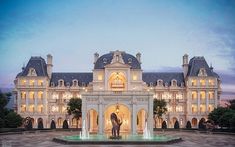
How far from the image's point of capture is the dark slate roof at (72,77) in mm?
100019

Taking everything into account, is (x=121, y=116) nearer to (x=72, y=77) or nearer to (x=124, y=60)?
(x=124, y=60)

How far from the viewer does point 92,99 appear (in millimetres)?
59688

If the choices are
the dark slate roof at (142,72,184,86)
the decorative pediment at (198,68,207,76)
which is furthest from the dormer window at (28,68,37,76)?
the decorative pediment at (198,68,207,76)

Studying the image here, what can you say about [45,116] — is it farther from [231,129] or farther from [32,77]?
[231,129]

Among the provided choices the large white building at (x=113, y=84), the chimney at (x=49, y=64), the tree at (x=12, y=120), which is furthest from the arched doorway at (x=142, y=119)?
the chimney at (x=49, y=64)

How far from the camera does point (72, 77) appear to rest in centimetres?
10144

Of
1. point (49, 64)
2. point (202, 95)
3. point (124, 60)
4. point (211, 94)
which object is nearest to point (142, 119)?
point (124, 60)

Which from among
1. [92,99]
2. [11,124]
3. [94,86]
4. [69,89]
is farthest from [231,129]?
[69,89]

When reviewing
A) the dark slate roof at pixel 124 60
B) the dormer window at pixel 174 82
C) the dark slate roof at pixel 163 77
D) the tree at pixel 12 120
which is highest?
the dark slate roof at pixel 124 60

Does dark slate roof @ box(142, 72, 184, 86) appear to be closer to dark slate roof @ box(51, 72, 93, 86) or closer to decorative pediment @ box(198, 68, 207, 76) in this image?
decorative pediment @ box(198, 68, 207, 76)

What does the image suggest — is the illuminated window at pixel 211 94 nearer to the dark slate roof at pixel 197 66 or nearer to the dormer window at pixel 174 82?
the dark slate roof at pixel 197 66

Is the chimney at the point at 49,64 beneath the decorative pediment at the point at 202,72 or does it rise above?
above

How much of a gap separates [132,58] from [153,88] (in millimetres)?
16785

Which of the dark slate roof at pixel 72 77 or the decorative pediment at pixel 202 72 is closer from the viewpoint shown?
the decorative pediment at pixel 202 72
